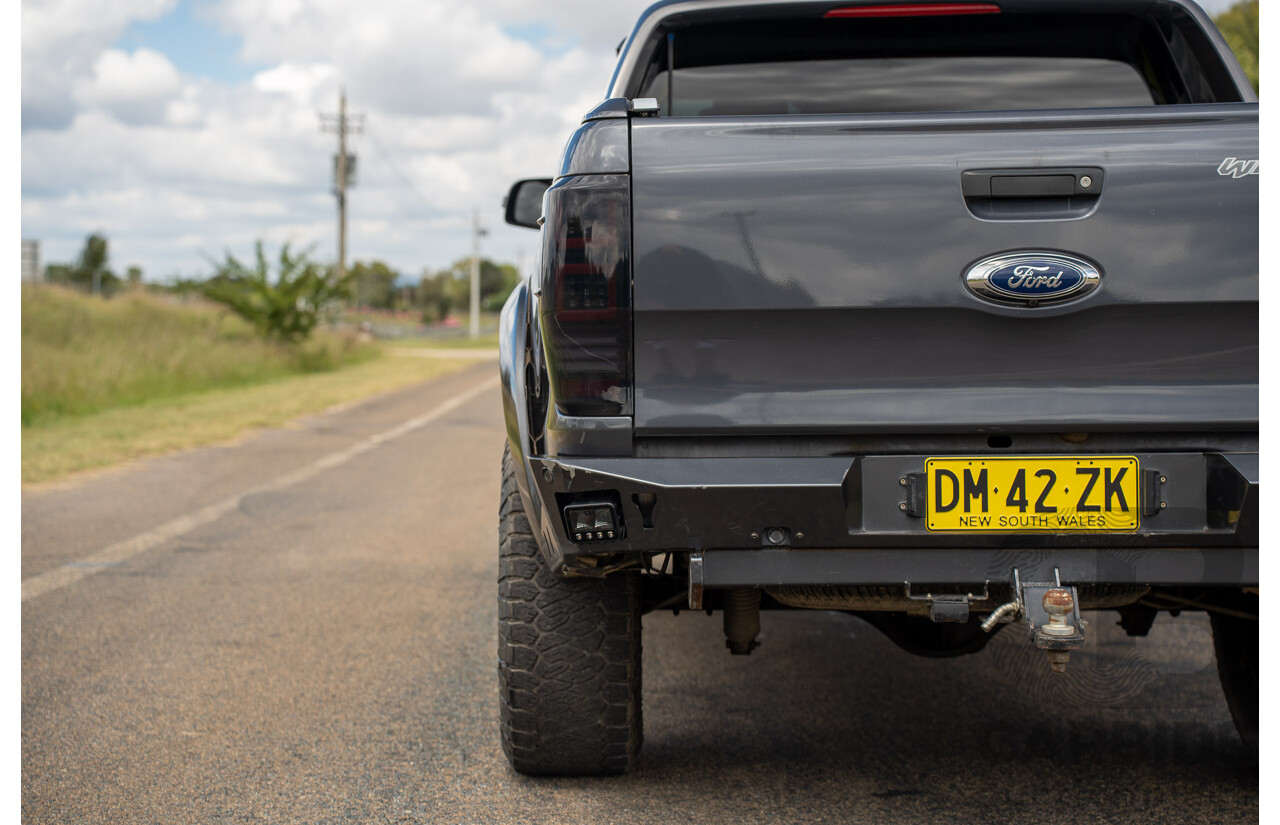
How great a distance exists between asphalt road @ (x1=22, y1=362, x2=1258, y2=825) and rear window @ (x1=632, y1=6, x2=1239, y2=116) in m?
1.78

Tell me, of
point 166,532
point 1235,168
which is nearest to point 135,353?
point 166,532

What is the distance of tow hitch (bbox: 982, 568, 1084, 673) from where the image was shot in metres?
2.22

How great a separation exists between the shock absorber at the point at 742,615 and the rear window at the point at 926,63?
1.37 m

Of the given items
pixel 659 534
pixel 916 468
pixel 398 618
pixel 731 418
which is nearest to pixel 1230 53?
pixel 916 468

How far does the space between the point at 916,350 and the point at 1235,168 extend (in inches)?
27.6

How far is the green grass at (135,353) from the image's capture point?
14141 millimetres

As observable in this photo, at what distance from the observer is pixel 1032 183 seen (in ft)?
7.34

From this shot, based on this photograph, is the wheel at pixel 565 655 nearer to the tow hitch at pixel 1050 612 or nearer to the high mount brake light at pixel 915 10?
the tow hitch at pixel 1050 612

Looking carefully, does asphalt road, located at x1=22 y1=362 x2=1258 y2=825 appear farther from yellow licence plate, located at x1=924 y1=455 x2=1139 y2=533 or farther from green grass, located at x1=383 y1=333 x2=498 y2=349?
green grass, located at x1=383 y1=333 x2=498 y2=349

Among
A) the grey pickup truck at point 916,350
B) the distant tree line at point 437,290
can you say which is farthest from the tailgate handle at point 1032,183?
the distant tree line at point 437,290

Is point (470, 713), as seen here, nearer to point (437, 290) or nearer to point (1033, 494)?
point (1033, 494)

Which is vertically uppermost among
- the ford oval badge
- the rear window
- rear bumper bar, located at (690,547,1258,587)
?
the rear window

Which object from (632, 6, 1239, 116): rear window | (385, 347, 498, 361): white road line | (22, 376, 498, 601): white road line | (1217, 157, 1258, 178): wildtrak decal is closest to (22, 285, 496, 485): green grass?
(22, 376, 498, 601): white road line

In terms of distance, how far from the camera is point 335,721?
337 cm
